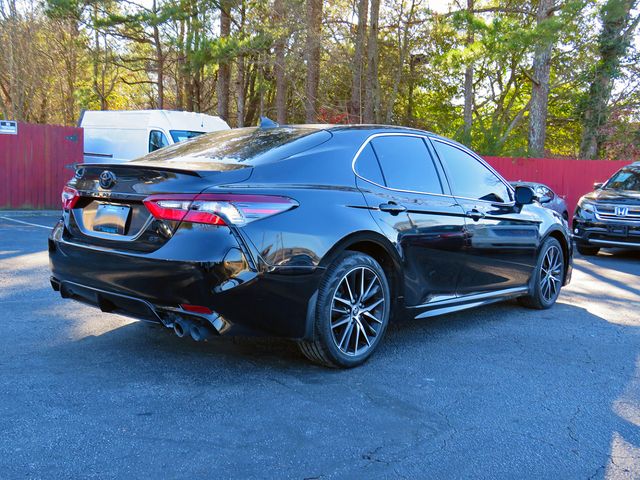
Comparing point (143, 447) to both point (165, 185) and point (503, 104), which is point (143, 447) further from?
point (503, 104)

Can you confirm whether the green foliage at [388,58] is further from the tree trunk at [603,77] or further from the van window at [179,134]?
the van window at [179,134]

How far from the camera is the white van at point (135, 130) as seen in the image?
14734mm

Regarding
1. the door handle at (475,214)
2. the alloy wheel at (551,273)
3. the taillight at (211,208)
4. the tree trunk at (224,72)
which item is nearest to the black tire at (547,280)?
the alloy wheel at (551,273)

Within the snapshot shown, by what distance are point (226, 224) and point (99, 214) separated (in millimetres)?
966

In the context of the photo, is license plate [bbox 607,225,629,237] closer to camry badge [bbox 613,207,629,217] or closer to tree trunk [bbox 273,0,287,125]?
camry badge [bbox 613,207,629,217]

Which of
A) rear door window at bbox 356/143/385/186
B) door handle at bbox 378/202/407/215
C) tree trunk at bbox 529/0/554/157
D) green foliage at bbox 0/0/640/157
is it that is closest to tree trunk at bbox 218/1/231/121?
green foliage at bbox 0/0/640/157

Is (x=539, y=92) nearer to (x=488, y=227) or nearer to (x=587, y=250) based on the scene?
(x=587, y=250)

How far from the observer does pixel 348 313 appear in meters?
4.08

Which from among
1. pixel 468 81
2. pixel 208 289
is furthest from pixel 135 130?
pixel 468 81

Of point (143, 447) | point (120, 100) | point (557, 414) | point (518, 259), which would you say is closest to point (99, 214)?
point (143, 447)

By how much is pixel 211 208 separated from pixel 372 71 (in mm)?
19550

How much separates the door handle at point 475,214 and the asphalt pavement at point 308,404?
96cm

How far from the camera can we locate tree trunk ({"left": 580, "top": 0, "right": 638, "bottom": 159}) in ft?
75.5

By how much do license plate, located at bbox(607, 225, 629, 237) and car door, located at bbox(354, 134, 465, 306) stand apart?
6644 millimetres
